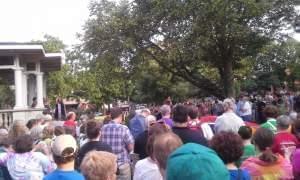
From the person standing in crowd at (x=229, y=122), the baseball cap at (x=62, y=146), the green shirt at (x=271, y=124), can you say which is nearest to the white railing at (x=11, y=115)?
the person standing in crowd at (x=229, y=122)

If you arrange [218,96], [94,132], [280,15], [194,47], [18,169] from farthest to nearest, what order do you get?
[218,96], [280,15], [194,47], [94,132], [18,169]

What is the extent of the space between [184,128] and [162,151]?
2782mm

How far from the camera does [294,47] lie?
7125cm

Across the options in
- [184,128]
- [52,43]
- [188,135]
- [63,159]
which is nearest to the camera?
[63,159]

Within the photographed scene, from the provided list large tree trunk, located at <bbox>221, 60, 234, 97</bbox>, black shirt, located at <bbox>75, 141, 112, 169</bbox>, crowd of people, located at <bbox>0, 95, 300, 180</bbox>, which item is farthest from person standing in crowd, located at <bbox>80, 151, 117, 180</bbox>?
large tree trunk, located at <bbox>221, 60, 234, 97</bbox>

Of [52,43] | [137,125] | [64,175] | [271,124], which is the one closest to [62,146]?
[64,175]

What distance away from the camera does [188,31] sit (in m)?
29.2

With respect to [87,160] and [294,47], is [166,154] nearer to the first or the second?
[87,160]

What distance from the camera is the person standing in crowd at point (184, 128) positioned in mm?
6660

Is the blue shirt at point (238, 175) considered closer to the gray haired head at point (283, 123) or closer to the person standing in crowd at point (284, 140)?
the person standing in crowd at point (284, 140)

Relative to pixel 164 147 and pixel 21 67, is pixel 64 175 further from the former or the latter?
pixel 21 67

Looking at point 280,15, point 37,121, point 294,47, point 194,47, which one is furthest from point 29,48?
point 294,47

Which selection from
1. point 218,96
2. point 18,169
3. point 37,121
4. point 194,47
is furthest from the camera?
point 218,96

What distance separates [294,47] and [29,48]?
189 feet
